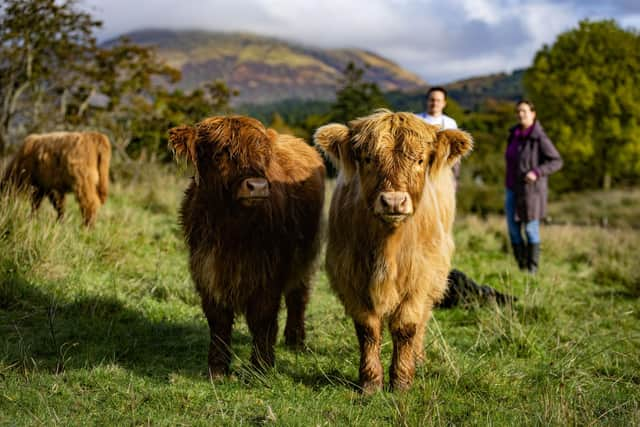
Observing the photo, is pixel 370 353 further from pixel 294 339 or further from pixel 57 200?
pixel 57 200

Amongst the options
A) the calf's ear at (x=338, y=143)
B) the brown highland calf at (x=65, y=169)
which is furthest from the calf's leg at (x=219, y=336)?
the brown highland calf at (x=65, y=169)

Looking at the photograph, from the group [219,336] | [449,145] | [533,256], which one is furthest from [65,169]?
[533,256]

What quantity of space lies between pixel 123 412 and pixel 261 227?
1.37 m

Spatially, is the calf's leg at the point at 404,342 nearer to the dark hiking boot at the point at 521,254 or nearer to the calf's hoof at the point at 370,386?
the calf's hoof at the point at 370,386

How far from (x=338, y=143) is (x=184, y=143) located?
996 millimetres

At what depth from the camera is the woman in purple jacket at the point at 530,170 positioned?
24.3 ft

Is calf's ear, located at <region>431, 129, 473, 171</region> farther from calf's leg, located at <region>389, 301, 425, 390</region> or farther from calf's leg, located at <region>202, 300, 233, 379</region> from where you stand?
calf's leg, located at <region>202, 300, 233, 379</region>

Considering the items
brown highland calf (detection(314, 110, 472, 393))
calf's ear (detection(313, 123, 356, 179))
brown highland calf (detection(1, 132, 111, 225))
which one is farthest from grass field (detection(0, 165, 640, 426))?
calf's ear (detection(313, 123, 356, 179))

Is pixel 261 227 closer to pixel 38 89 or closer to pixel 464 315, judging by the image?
pixel 464 315

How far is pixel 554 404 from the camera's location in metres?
2.89

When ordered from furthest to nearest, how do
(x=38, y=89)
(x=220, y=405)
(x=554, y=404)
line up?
1. (x=38, y=89)
2. (x=220, y=405)
3. (x=554, y=404)

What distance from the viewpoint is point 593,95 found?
2645 centimetres

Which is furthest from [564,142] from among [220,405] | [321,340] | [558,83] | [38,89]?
[220,405]

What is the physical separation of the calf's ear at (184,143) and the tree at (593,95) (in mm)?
25679
